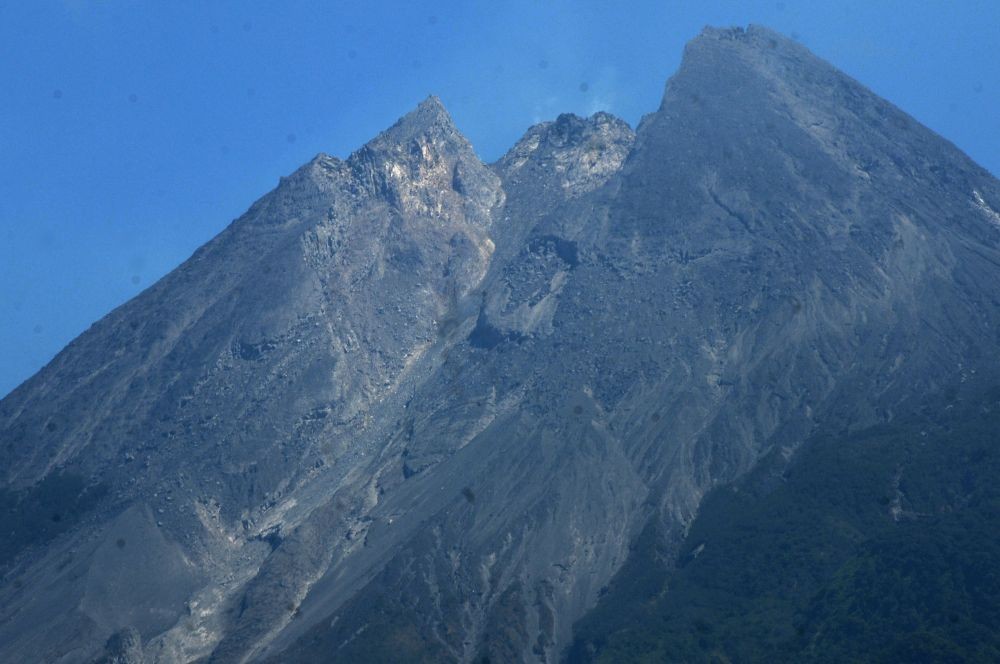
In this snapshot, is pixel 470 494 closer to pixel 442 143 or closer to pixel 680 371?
pixel 680 371

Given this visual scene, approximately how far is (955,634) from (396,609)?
4689cm

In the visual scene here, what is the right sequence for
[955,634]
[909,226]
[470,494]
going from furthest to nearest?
[909,226] < [470,494] < [955,634]

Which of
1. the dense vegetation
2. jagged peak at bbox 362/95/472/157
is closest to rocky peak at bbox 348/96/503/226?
jagged peak at bbox 362/95/472/157

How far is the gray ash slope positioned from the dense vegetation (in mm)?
5408

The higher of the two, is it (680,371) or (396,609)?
(680,371)

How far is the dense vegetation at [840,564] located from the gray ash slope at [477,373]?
5408 mm

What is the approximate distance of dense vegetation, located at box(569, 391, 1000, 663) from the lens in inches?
3255

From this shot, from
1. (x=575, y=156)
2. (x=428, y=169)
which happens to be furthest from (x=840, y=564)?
(x=575, y=156)

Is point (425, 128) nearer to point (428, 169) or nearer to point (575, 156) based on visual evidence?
point (428, 169)

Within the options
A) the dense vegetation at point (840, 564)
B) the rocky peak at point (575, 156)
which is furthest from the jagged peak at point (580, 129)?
the dense vegetation at point (840, 564)

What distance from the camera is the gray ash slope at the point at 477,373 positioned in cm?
11094

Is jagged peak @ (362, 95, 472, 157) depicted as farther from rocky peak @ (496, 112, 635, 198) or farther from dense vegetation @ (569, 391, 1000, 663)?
dense vegetation @ (569, 391, 1000, 663)

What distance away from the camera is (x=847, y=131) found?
170 m

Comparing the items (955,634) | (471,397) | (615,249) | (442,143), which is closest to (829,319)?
(615,249)
